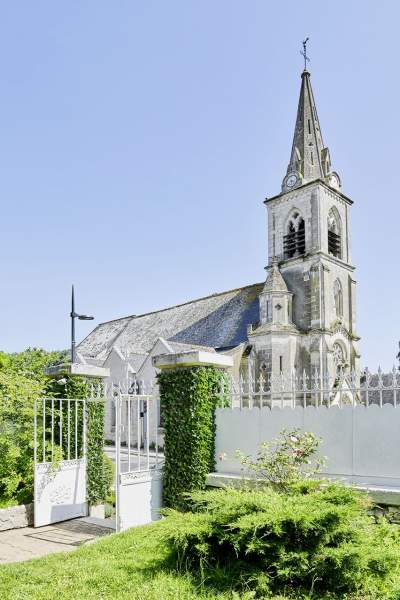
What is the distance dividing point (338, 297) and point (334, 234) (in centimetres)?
406

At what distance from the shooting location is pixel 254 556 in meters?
4.62

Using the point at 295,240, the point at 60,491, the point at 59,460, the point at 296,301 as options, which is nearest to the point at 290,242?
the point at 295,240

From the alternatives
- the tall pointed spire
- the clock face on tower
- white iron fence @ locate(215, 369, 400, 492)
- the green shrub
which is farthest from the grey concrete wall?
the clock face on tower

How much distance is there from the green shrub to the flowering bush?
170 cm

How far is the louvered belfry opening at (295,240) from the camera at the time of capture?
3008cm

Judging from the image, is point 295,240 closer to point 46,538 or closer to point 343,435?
point 343,435

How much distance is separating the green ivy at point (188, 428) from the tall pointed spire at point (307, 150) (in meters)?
24.9

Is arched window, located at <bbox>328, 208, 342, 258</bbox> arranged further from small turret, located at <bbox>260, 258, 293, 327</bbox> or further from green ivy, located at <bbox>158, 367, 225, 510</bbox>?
green ivy, located at <bbox>158, 367, 225, 510</bbox>

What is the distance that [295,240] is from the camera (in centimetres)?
3023

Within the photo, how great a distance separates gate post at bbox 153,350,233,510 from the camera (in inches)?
311

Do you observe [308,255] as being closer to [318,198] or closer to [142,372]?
[318,198]

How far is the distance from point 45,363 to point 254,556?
12608 mm

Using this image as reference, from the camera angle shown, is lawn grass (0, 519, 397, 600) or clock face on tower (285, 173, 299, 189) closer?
lawn grass (0, 519, 397, 600)

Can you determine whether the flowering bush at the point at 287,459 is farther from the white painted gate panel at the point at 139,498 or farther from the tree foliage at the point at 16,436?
the tree foliage at the point at 16,436
